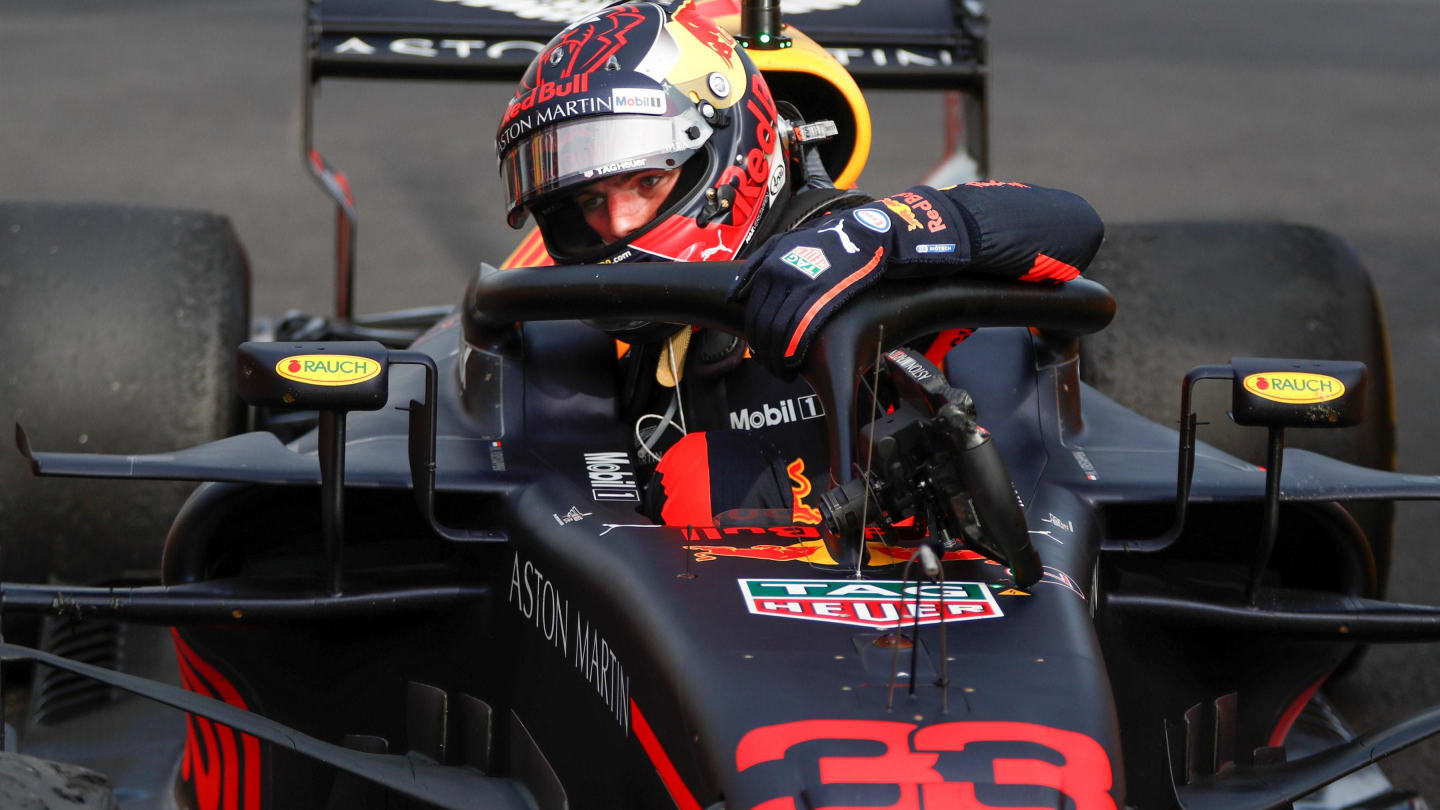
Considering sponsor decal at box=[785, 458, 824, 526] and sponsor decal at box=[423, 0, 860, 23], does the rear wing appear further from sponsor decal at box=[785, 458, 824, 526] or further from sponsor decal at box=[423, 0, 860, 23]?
sponsor decal at box=[785, 458, 824, 526]

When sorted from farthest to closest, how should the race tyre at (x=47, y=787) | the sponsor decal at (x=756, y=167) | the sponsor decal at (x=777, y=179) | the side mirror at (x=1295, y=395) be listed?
the sponsor decal at (x=777, y=179), the sponsor decal at (x=756, y=167), the side mirror at (x=1295, y=395), the race tyre at (x=47, y=787)

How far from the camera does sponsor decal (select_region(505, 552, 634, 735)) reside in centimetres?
260

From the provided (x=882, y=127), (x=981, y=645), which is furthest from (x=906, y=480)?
(x=882, y=127)

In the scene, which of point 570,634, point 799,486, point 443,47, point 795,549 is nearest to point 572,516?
point 570,634

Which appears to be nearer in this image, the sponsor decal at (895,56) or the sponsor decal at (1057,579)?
the sponsor decal at (1057,579)

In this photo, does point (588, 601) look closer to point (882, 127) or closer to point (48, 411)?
point (48, 411)

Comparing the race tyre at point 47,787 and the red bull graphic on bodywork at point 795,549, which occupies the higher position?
the red bull graphic on bodywork at point 795,549

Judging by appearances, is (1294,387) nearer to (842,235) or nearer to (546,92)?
(842,235)

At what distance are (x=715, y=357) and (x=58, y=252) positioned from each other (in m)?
1.79

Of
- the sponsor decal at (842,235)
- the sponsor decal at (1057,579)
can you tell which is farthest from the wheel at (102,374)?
the sponsor decal at (1057,579)

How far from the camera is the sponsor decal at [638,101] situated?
318cm

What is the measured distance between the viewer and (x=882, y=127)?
11.0 meters

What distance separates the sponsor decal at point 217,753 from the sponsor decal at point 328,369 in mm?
816

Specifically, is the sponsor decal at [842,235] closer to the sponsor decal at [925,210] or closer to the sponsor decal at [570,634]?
the sponsor decal at [925,210]
